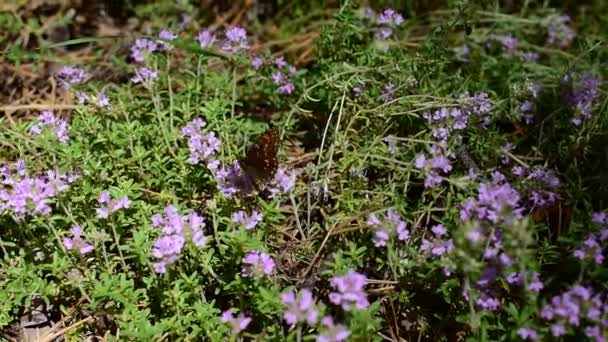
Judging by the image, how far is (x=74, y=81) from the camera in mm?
3133

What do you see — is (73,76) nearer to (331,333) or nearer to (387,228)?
(387,228)

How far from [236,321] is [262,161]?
0.70 metres

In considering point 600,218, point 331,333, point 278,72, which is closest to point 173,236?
point 331,333

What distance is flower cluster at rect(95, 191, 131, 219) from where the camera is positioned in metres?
2.63

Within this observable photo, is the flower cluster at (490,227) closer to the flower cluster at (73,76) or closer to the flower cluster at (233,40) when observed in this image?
Result: the flower cluster at (233,40)

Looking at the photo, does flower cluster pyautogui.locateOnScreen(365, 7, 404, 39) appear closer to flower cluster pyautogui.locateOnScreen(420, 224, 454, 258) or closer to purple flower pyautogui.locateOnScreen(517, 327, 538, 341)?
flower cluster pyautogui.locateOnScreen(420, 224, 454, 258)

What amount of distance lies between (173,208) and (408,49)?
1516mm

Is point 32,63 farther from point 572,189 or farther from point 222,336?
point 572,189

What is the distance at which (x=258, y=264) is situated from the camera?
240 cm

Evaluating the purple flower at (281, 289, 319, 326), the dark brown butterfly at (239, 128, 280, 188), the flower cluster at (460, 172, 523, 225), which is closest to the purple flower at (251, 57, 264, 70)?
the dark brown butterfly at (239, 128, 280, 188)

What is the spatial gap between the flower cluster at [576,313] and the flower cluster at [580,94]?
2.87 feet

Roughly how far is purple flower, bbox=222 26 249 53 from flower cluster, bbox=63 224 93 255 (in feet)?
3.38

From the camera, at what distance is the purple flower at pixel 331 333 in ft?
7.29

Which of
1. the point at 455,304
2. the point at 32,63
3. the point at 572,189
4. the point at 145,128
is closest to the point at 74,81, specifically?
the point at 145,128
